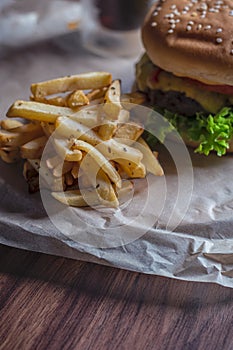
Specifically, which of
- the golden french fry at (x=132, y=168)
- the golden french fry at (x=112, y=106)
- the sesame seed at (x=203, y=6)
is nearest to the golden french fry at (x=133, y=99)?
the golden french fry at (x=112, y=106)

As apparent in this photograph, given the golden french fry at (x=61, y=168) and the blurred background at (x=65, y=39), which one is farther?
the blurred background at (x=65, y=39)

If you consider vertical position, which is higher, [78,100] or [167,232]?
[78,100]

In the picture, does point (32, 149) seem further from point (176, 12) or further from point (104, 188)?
point (176, 12)

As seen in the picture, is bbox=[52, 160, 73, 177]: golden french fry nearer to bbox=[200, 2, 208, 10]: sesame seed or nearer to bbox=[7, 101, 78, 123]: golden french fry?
bbox=[7, 101, 78, 123]: golden french fry

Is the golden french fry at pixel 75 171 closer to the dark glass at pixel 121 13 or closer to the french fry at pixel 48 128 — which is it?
the french fry at pixel 48 128

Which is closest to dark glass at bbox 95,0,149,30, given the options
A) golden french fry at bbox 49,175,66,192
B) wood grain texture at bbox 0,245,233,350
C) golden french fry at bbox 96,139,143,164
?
golden french fry at bbox 96,139,143,164

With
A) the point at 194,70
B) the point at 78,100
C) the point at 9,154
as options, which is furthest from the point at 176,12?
the point at 9,154
